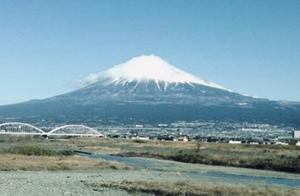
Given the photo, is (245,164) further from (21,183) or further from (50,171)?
(21,183)

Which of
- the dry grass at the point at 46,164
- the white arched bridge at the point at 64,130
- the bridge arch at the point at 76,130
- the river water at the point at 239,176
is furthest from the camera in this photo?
the bridge arch at the point at 76,130

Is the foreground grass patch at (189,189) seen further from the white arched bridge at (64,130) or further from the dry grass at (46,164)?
the white arched bridge at (64,130)

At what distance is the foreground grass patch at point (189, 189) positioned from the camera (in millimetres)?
29578

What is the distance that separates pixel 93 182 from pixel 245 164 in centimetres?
2323

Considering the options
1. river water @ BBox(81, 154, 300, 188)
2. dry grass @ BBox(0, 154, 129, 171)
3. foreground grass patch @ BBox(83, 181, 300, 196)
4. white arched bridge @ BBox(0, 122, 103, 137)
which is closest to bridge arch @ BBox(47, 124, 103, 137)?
white arched bridge @ BBox(0, 122, 103, 137)

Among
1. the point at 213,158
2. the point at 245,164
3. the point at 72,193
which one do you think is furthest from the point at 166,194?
the point at 213,158

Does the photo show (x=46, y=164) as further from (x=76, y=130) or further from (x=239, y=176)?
(x=76, y=130)

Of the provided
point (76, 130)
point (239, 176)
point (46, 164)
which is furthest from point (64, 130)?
point (239, 176)

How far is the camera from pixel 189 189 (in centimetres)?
3130

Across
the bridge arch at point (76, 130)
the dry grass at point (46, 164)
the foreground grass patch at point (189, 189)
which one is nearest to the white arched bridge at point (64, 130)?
the bridge arch at point (76, 130)

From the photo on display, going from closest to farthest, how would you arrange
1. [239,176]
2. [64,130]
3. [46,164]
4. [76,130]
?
[239,176] < [46,164] < [76,130] < [64,130]

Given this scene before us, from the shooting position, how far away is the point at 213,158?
61.2 meters

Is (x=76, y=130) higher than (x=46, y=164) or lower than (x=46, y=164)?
higher

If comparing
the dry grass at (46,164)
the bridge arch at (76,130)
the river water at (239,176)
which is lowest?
the river water at (239,176)
